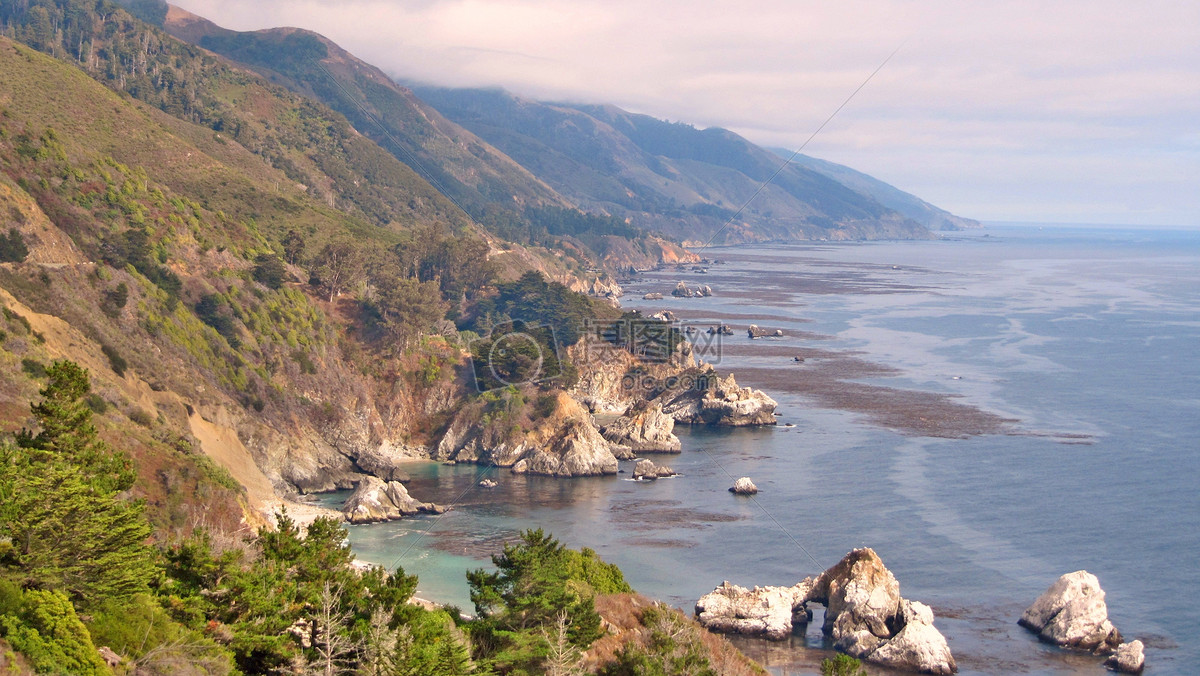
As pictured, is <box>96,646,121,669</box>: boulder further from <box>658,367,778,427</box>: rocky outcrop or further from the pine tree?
<box>658,367,778,427</box>: rocky outcrop

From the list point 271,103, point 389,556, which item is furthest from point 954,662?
point 271,103

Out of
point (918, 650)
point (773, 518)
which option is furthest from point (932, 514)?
point (918, 650)

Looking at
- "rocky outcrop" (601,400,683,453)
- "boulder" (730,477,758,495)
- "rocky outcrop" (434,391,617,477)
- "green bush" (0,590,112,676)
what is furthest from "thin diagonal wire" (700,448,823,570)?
"green bush" (0,590,112,676)

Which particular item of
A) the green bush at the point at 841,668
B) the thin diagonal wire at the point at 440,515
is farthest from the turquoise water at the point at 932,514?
the green bush at the point at 841,668

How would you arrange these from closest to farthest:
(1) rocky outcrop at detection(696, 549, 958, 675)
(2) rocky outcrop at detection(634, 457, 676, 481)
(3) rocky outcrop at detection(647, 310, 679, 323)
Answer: (1) rocky outcrop at detection(696, 549, 958, 675), (2) rocky outcrop at detection(634, 457, 676, 481), (3) rocky outcrop at detection(647, 310, 679, 323)

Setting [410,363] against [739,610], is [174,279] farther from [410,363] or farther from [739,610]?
[739,610]

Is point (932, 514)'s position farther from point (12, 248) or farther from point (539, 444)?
point (12, 248)
